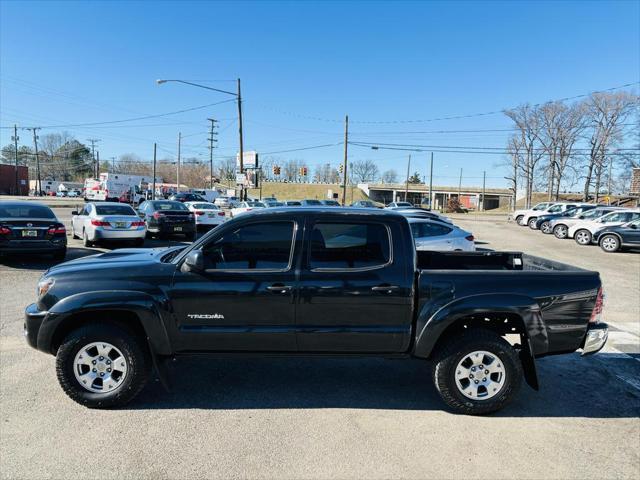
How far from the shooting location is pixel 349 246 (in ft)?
13.2

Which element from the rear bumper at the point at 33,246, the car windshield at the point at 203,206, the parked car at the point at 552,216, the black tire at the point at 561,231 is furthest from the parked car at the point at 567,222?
the rear bumper at the point at 33,246

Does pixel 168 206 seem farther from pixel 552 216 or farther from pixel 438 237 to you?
pixel 552 216

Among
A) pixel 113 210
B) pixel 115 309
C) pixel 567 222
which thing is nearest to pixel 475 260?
pixel 115 309

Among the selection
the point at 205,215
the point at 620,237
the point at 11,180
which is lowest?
the point at 620,237

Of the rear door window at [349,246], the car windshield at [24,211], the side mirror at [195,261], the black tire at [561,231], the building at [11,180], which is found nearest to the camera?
the side mirror at [195,261]

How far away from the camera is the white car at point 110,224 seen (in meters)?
13.6

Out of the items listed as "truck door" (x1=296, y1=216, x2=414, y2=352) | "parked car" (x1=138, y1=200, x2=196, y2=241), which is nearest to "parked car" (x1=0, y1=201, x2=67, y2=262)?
"parked car" (x1=138, y1=200, x2=196, y2=241)

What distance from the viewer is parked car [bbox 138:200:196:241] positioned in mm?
16844

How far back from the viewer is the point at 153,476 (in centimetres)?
303

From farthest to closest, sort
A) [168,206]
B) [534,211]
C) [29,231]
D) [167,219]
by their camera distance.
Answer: [534,211] < [168,206] < [167,219] < [29,231]

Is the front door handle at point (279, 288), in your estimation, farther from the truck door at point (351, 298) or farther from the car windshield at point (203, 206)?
the car windshield at point (203, 206)

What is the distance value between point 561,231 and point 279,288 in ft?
82.9

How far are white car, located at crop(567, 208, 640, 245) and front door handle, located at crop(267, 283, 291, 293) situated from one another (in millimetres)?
20126

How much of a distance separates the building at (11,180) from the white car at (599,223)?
292 ft
